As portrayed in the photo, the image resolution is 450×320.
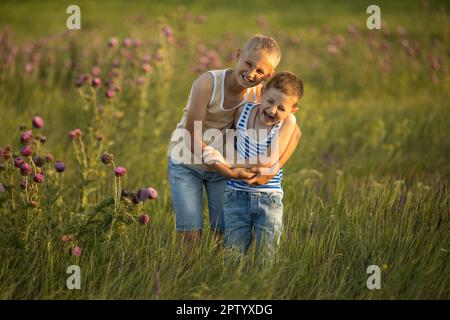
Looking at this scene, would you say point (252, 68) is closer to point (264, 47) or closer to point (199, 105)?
point (264, 47)

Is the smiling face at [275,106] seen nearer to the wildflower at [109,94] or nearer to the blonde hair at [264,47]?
the blonde hair at [264,47]

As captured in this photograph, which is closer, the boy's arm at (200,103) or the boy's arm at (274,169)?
the boy's arm at (274,169)

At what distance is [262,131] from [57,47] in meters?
5.95

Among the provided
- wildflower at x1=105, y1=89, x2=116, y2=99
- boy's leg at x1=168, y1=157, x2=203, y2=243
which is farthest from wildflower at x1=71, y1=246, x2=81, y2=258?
wildflower at x1=105, y1=89, x2=116, y2=99

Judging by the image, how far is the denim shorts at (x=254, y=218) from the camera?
298cm

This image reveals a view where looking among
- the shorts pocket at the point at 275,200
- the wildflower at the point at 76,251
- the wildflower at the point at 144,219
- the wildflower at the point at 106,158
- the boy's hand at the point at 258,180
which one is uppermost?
the wildflower at the point at 106,158

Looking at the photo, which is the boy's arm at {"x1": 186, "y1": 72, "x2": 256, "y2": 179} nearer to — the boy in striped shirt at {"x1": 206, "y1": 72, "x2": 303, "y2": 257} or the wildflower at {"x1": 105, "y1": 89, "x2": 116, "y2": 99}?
the boy in striped shirt at {"x1": 206, "y1": 72, "x2": 303, "y2": 257}

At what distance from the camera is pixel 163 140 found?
566 centimetres

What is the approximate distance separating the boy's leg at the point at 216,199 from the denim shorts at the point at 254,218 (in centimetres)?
19

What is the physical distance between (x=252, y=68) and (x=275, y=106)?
225mm

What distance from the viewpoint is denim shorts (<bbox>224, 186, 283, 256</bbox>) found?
2979mm

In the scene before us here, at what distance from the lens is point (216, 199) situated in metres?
3.31

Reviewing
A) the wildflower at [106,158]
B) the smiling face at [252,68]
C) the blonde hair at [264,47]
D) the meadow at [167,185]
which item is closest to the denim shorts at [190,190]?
the meadow at [167,185]

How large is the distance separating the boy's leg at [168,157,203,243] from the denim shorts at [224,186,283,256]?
226 mm
